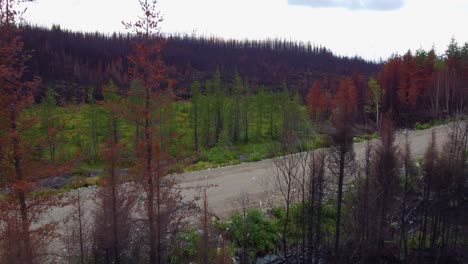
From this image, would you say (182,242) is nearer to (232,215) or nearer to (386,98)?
(232,215)

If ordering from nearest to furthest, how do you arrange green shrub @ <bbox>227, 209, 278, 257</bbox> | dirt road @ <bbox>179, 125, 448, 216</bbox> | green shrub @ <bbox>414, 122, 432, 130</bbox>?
green shrub @ <bbox>227, 209, 278, 257</bbox> < dirt road @ <bbox>179, 125, 448, 216</bbox> < green shrub @ <bbox>414, 122, 432, 130</bbox>

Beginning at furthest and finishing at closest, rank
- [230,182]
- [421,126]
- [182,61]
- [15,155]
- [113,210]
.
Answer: [182,61] < [421,126] < [230,182] < [113,210] < [15,155]

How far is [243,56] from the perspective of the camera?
117m

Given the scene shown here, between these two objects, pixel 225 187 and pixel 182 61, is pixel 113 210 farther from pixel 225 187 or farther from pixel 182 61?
pixel 182 61

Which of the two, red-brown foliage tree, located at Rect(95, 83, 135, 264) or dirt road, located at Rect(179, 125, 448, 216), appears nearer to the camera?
red-brown foliage tree, located at Rect(95, 83, 135, 264)

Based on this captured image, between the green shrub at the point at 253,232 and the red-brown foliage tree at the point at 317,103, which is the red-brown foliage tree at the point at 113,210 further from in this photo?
the red-brown foliage tree at the point at 317,103

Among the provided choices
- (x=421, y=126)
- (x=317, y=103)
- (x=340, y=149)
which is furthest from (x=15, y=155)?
(x=317, y=103)

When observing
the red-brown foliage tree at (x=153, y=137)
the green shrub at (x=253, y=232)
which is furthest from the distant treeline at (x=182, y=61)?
the red-brown foliage tree at (x=153, y=137)

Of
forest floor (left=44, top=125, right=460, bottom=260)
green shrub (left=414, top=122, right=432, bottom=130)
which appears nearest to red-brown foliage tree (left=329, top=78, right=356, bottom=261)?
forest floor (left=44, top=125, right=460, bottom=260)

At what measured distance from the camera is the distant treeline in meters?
74.7

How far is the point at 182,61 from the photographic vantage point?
100500mm

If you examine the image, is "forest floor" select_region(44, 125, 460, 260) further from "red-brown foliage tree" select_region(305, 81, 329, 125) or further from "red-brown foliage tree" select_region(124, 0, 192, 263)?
"red-brown foliage tree" select_region(305, 81, 329, 125)

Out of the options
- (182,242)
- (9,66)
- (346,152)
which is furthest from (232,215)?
(9,66)

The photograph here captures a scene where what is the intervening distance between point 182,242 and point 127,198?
3.40 m
